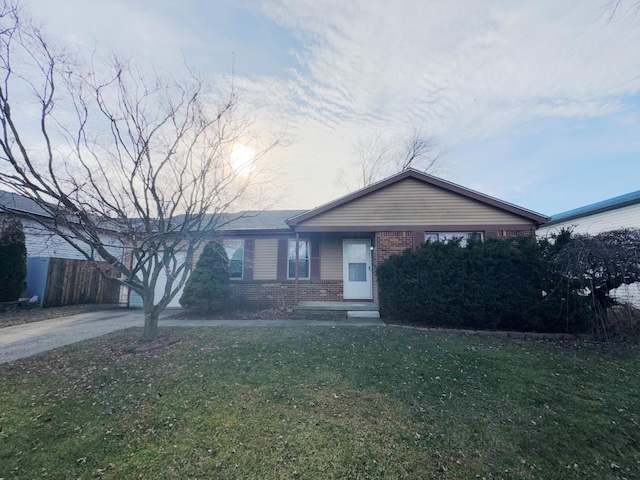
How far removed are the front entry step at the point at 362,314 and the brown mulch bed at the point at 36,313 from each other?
33.0ft

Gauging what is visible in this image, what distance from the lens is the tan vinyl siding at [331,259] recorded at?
37.7 ft

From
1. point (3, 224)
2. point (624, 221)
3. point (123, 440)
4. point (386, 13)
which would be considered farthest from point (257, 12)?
point (624, 221)

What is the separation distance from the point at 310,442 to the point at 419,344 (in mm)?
3857

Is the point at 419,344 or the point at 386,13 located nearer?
the point at 419,344

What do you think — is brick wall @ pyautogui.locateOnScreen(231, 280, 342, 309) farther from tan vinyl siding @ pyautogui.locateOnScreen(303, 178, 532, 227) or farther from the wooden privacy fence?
the wooden privacy fence

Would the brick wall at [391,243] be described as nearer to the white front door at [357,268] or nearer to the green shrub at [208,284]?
the white front door at [357,268]

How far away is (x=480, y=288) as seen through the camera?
7.50 metres

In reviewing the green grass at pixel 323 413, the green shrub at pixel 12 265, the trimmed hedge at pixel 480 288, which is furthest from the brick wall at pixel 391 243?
the green shrub at pixel 12 265

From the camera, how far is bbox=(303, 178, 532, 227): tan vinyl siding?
10.1m

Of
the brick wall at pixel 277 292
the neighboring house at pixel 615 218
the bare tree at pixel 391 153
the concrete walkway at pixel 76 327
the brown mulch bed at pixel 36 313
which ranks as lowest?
the concrete walkway at pixel 76 327

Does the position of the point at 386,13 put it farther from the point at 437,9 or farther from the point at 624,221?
the point at 624,221

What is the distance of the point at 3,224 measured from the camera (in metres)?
9.59

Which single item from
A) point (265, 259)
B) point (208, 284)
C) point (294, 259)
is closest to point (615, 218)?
point (294, 259)

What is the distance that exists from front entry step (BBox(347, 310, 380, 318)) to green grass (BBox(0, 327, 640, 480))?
3461 mm
